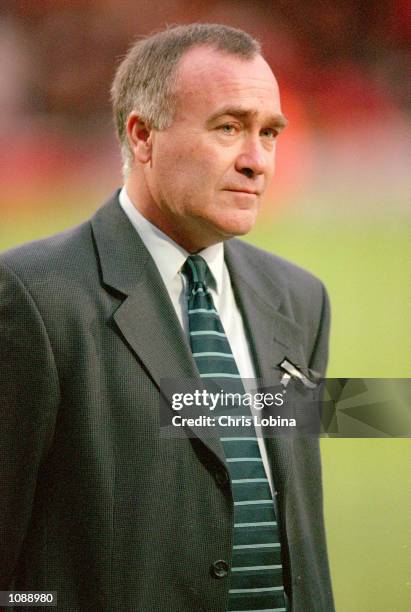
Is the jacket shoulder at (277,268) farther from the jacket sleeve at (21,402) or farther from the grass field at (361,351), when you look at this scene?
the jacket sleeve at (21,402)

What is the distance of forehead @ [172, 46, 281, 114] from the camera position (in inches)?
55.9

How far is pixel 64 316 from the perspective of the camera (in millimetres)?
1355

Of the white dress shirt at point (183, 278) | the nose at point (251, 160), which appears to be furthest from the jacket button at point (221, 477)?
the nose at point (251, 160)

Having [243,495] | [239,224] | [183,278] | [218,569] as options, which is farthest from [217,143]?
[218,569]

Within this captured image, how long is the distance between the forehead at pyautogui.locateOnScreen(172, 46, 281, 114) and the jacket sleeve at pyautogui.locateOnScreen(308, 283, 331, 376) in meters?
0.44

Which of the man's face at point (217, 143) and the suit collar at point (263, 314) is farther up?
the man's face at point (217, 143)

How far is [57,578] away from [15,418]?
0.27m

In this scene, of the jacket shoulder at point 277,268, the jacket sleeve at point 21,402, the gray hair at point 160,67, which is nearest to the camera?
the jacket sleeve at point 21,402

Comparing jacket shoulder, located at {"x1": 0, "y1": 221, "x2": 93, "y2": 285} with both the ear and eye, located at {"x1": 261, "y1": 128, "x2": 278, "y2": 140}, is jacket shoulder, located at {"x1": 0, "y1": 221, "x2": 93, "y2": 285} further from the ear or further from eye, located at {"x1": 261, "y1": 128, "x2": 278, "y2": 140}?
eye, located at {"x1": 261, "y1": 128, "x2": 278, "y2": 140}

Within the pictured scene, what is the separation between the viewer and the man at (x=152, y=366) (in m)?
Result: 1.35

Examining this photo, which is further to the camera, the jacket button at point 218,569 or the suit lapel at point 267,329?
the suit lapel at point 267,329

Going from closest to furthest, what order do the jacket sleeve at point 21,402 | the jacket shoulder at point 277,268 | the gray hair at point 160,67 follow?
1. the jacket sleeve at point 21,402
2. the gray hair at point 160,67
3. the jacket shoulder at point 277,268

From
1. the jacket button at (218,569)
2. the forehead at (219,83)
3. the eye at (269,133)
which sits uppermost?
the forehead at (219,83)

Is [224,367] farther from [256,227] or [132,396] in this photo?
[256,227]
